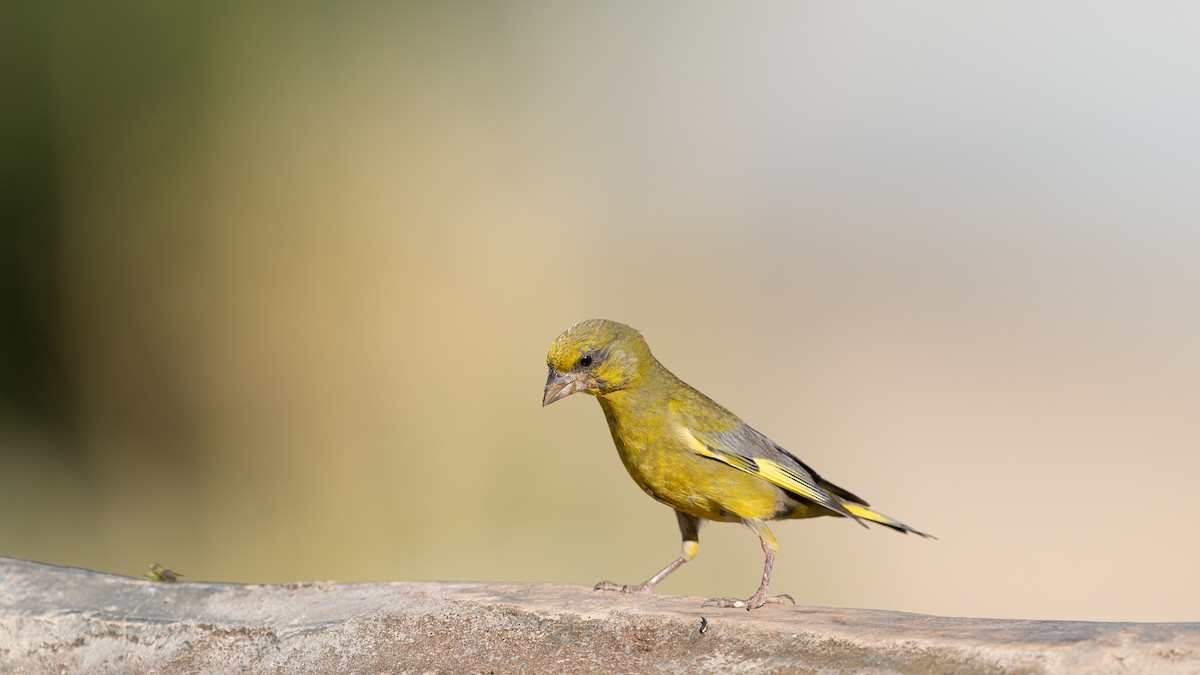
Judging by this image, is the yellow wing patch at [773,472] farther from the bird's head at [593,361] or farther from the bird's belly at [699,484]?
the bird's head at [593,361]

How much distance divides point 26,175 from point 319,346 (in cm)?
286

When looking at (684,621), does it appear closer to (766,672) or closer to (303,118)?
(766,672)

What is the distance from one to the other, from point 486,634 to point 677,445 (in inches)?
41.9

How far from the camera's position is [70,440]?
995 cm

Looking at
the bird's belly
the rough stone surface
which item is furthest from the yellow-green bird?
the rough stone surface

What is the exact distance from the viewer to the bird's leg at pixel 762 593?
13.4 feet

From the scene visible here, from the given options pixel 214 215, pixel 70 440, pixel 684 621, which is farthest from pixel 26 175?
pixel 684 621

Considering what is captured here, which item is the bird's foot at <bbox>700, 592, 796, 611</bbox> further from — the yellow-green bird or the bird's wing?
the bird's wing

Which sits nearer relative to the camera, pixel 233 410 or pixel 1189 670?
pixel 1189 670

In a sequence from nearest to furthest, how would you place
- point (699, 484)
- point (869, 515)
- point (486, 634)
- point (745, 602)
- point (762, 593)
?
point (486, 634) → point (745, 602) → point (762, 593) → point (699, 484) → point (869, 515)

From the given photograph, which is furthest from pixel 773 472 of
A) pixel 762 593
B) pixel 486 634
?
pixel 486 634

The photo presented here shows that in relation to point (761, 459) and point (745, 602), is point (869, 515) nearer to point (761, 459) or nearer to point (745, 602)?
point (761, 459)

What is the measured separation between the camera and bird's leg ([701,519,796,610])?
407 centimetres

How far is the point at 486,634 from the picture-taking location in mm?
3791
